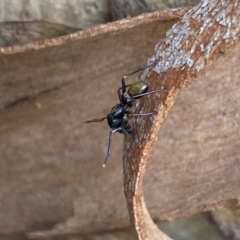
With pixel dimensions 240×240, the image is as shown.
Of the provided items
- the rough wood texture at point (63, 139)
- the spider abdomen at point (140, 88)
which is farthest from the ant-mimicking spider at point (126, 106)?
the rough wood texture at point (63, 139)

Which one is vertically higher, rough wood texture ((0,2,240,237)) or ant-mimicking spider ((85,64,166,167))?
rough wood texture ((0,2,240,237))

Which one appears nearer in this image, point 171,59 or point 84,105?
point 171,59

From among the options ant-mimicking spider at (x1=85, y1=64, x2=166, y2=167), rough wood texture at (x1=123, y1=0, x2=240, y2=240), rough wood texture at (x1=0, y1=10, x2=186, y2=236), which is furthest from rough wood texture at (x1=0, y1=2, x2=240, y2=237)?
rough wood texture at (x1=123, y1=0, x2=240, y2=240)

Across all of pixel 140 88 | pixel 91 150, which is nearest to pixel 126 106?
pixel 140 88

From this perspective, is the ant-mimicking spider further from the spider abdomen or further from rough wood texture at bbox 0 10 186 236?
rough wood texture at bbox 0 10 186 236

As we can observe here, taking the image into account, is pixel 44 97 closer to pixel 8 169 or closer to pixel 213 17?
pixel 8 169

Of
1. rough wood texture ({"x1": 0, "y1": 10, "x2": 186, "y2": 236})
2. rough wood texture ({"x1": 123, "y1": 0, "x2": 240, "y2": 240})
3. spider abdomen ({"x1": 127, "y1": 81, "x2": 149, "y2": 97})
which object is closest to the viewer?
rough wood texture ({"x1": 123, "y1": 0, "x2": 240, "y2": 240})

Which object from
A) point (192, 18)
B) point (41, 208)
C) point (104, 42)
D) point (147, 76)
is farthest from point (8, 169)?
point (192, 18)
